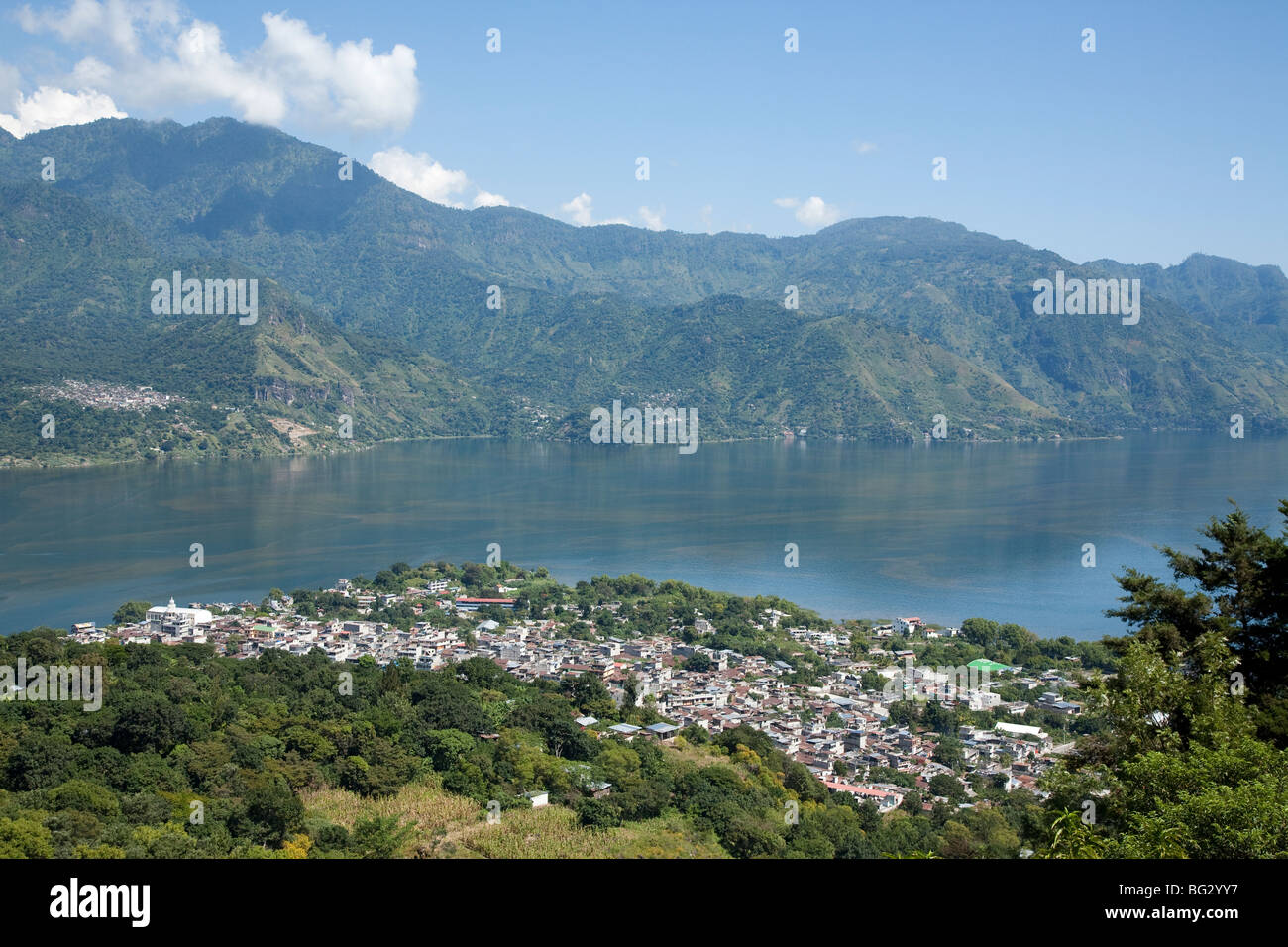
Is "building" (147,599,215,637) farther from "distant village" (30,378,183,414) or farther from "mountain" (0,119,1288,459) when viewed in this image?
"distant village" (30,378,183,414)

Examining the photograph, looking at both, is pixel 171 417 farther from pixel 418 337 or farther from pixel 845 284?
pixel 845 284

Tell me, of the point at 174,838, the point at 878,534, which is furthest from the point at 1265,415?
the point at 174,838

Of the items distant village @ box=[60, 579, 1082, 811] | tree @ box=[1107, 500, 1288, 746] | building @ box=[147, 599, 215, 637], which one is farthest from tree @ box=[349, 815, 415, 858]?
building @ box=[147, 599, 215, 637]

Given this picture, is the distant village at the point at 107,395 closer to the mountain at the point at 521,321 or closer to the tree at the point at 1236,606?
the mountain at the point at 521,321

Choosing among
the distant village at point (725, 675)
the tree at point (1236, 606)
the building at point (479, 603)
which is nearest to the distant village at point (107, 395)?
the distant village at point (725, 675)

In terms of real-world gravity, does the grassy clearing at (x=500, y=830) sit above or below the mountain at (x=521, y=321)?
below

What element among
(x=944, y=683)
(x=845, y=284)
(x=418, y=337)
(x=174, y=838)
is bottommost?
(x=944, y=683)
